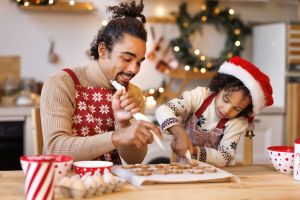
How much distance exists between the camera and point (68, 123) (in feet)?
5.77

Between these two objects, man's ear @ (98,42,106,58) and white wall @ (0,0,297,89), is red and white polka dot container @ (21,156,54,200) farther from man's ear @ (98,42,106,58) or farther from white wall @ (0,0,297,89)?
white wall @ (0,0,297,89)

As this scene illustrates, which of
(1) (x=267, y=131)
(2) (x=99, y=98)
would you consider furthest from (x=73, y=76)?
(1) (x=267, y=131)

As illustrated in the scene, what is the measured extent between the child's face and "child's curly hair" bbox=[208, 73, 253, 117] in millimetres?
12

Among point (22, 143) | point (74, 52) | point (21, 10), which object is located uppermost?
point (21, 10)

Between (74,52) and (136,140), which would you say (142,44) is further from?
(74,52)

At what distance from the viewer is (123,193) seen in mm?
1324

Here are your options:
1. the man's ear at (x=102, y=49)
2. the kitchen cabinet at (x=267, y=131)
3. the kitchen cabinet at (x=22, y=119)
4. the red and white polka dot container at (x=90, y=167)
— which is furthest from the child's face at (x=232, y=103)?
the kitchen cabinet at (x=267, y=131)

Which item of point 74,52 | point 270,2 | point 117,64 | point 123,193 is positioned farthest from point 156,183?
point 270,2

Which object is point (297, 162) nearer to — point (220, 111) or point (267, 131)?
point (220, 111)

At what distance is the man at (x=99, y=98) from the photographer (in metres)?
1.67

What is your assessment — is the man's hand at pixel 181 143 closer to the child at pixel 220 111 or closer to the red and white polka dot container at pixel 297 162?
the child at pixel 220 111

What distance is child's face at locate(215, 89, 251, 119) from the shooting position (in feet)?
6.30

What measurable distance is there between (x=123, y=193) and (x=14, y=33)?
2.85 metres

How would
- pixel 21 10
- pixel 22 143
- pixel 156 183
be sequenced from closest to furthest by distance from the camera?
pixel 156 183, pixel 22 143, pixel 21 10
